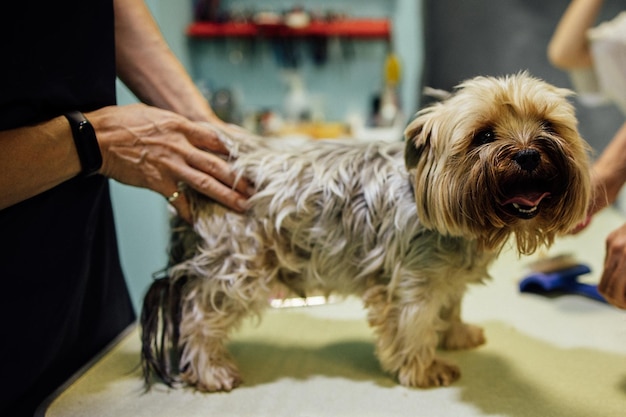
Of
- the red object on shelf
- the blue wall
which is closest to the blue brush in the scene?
the blue wall

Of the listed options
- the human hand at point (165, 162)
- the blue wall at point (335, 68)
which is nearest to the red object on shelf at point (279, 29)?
the blue wall at point (335, 68)

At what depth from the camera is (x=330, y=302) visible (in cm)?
151

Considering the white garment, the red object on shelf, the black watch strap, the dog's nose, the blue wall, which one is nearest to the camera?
the dog's nose

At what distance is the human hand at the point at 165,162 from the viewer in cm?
103

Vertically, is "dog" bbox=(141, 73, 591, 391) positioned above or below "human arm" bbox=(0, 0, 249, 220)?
below

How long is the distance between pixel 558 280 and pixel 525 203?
67 cm

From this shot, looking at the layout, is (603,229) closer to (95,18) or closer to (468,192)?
(468,192)

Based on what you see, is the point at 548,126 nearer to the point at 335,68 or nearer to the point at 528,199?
the point at 528,199

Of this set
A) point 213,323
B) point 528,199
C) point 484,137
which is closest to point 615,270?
point 528,199

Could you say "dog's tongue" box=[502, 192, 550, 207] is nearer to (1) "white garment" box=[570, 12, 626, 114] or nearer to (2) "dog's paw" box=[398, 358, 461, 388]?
(2) "dog's paw" box=[398, 358, 461, 388]

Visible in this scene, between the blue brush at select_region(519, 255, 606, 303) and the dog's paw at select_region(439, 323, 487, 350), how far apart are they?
1.11 feet

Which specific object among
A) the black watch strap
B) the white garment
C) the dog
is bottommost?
the dog

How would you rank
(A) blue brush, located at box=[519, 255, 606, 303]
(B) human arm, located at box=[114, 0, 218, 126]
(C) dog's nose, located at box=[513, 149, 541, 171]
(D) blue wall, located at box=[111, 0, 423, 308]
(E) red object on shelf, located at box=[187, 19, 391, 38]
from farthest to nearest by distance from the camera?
(D) blue wall, located at box=[111, 0, 423, 308], (E) red object on shelf, located at box=[187, 19, 391, 38], (A) blue brush, located at box=[519, 255, 606, 303], (B) human arm, located at box=[114, 0, 218, 126], (C) dog's nose, located at box=[513, 149, 541, 171]

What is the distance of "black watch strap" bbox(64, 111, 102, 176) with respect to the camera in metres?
0.94
